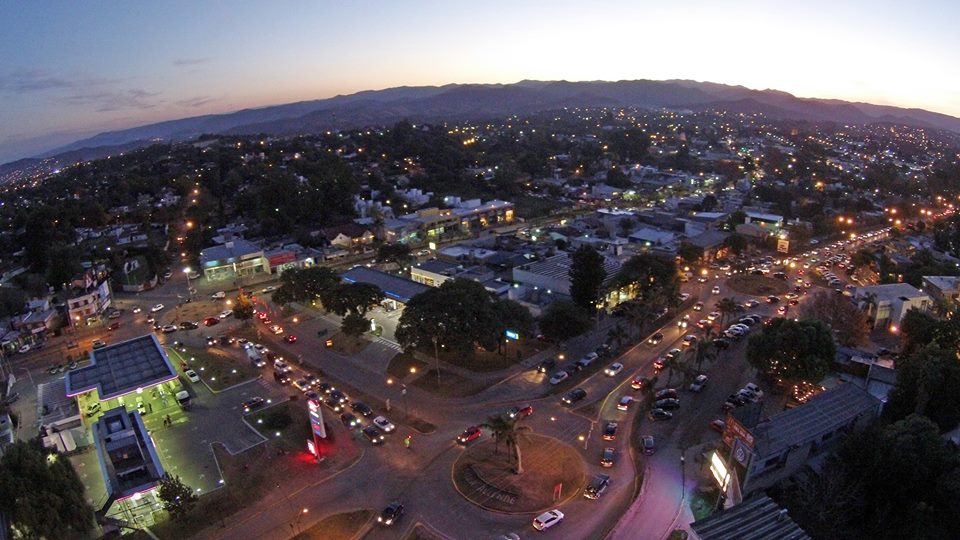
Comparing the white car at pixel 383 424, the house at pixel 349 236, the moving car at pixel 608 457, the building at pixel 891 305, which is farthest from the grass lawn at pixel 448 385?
the house at pixel 349 236

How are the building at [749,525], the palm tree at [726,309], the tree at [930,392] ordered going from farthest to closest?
1. the palm tree at [726,309]
2. the tree at [930,392]
3. the building at [749,525]

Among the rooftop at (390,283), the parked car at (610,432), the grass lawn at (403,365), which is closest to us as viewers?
the parked car at (610,432)

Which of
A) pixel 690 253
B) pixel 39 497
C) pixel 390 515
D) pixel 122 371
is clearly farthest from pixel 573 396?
pixel 690 253

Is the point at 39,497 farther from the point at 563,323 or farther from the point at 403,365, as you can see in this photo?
the point at 563,323

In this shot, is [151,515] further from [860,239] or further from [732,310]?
[860,239]

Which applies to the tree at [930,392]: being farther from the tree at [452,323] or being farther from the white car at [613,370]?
the tree at [452,323]

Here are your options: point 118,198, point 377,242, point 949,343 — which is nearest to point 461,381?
point 949,343
